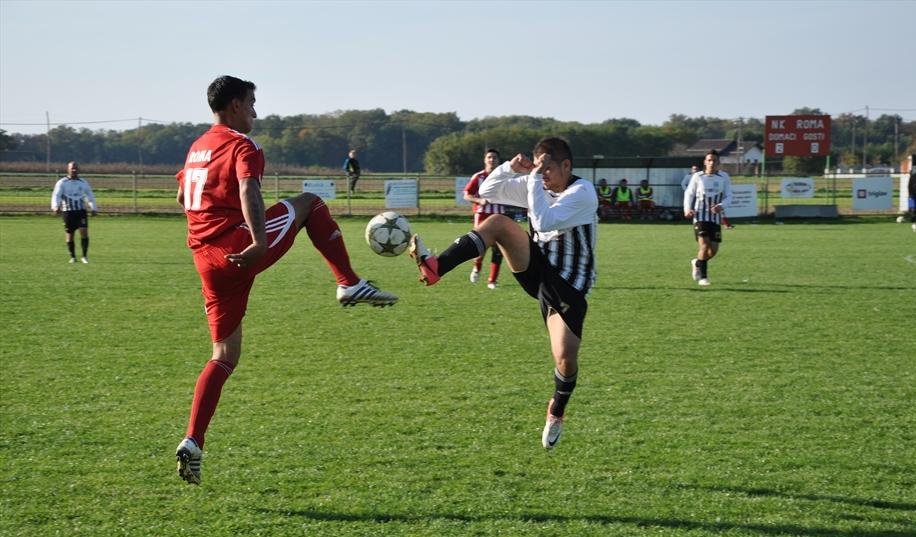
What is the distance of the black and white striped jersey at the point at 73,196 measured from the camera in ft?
62.1

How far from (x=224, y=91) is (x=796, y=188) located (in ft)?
123

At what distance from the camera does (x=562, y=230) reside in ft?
20.4

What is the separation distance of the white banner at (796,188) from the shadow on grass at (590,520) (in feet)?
120

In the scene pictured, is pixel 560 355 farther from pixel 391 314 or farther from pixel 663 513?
pixel 391 314

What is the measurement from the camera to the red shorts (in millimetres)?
5297

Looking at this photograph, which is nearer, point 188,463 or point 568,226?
point 188,463

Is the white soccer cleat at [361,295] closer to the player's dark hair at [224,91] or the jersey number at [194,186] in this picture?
the jersey number at [194,186]

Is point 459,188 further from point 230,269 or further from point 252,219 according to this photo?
point 252,219

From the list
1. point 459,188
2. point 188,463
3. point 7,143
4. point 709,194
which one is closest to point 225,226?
point 188,463

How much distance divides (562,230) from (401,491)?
6.70ft

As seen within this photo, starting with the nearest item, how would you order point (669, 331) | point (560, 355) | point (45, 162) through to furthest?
point (560, 355)
point (669, 331)
point (45, 162)

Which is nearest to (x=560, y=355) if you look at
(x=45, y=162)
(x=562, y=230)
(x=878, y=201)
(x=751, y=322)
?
(x=562, y=230)

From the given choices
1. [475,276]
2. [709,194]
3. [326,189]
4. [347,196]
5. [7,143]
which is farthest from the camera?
[7,143]

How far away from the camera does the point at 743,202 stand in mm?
36219
